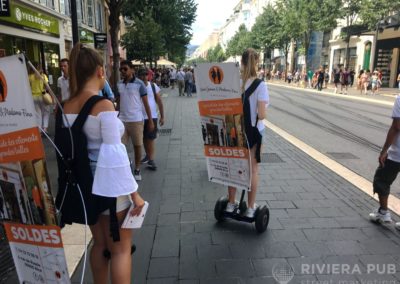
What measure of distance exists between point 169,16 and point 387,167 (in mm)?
29561

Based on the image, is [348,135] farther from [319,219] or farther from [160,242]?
[160,242]

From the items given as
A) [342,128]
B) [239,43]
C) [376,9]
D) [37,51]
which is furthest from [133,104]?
[239,43]

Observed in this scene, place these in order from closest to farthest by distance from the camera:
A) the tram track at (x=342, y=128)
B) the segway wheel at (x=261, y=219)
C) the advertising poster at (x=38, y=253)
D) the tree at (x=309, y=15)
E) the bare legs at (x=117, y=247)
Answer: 1. the advertising poster at (x=38, y=253)
2. the bare legs at (x=117, y=247)
3. the segway wheel at (x=261, y=219)
4. the tram track at (x=342, y=128)
5. the tree at (x=309, y=15)

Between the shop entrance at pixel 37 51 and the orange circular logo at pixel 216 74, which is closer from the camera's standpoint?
the orange circular logo at pixel 216 74

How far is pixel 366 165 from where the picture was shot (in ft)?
23.7

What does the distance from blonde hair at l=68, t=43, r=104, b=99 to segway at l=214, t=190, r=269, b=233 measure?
2.35 metres

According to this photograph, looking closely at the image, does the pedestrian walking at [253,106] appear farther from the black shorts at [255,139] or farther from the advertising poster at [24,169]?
the advertising poster at [24,169]

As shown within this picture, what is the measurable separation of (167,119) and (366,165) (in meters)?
7.63

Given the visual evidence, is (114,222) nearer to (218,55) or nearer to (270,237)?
(270,237)

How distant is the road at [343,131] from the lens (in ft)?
25.2

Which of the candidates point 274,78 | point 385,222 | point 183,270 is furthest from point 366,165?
point 274,78

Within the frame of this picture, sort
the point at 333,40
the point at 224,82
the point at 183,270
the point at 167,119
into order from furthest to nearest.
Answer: the point at 333,40 → the point at 167,119 → the point at 224,82 → the point at 183,270

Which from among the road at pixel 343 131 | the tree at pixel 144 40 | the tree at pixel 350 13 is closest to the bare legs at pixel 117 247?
the road at pixel 343 131

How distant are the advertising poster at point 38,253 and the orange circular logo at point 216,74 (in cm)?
232
